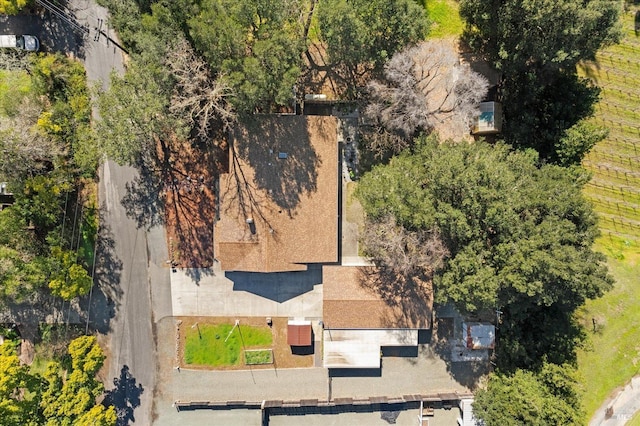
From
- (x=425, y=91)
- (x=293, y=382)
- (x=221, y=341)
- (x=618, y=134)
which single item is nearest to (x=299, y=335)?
(x=293, y=382)

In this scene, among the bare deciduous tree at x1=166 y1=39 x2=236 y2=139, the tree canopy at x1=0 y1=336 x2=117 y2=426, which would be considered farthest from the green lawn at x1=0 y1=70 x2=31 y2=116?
the tree canopy at x1=0 y1=336 x2=117 y2=426

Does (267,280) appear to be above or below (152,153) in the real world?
below

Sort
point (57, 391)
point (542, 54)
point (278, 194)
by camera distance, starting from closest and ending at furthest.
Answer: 1. point (542, 54)
2. point (57, 391)
3. point (278, 194)

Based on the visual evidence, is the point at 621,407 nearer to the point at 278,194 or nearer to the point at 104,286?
the point at 278,194

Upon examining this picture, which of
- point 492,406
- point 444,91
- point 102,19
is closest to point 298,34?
point 444,91

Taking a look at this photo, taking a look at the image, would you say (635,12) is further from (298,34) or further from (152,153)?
(152,153)

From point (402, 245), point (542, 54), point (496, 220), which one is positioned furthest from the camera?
point (402, 245)

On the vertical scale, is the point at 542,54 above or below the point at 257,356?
above

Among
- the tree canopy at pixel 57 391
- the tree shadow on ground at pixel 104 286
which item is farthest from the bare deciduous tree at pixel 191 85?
the tree canopy at pixel 57 391
